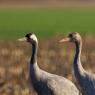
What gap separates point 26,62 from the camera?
16.5 metres

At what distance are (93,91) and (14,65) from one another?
5137mm

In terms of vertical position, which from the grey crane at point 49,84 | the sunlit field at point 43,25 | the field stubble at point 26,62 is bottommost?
the sunlit field at point 43,25

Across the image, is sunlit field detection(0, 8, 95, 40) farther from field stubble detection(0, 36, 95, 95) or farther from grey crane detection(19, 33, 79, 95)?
Result: grey crane detection(19, 33, 79, 95)

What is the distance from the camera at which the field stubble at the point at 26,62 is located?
13000 millimetres

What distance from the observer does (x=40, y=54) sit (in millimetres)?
18500

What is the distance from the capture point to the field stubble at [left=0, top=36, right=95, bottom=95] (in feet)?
42.7

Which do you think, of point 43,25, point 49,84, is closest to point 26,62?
point 49,84

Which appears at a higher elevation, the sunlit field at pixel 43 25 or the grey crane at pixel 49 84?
the grey crane at pixel 49 84

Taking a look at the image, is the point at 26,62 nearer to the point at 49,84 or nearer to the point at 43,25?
the point at 49,84

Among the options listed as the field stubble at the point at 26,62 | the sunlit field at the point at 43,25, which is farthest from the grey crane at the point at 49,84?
the sunlit field at the point at 43,25

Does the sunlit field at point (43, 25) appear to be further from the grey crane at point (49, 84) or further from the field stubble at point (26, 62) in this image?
the grey crane at point (49, 84)

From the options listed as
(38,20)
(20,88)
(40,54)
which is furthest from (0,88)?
(38,20)

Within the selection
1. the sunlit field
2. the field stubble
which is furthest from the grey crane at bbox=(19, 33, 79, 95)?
the sunlit field

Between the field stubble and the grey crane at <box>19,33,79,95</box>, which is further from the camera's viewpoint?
the field stubble
